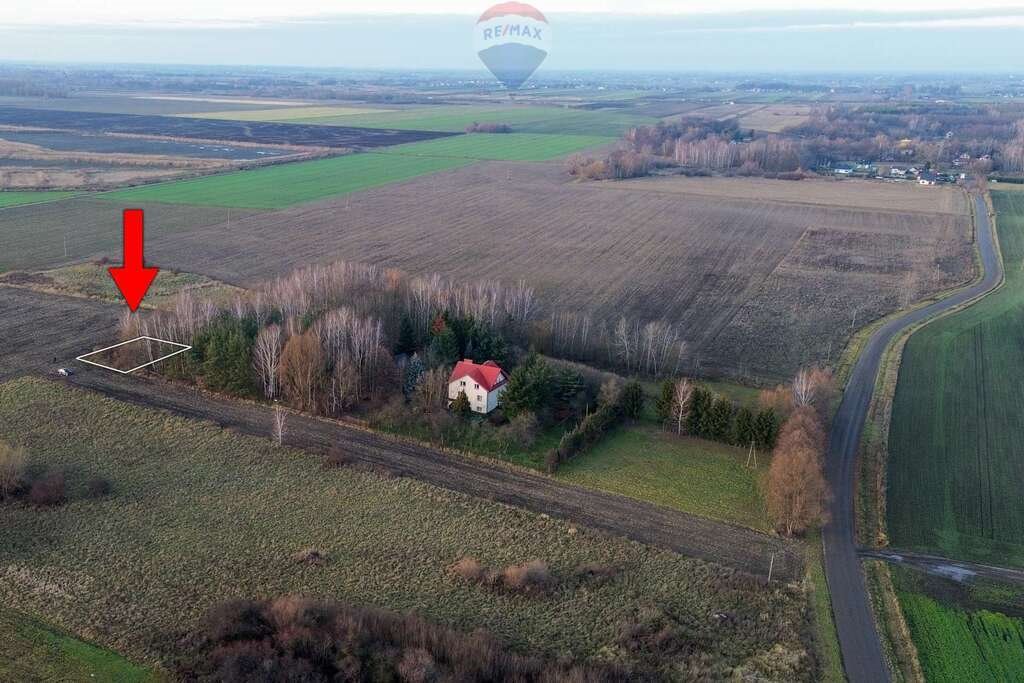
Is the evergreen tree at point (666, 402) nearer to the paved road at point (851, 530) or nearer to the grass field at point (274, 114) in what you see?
the paved road at point (851, 530)

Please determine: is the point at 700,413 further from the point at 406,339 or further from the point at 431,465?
the point at 406,339

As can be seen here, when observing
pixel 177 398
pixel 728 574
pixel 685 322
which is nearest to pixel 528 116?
pixel 685 322

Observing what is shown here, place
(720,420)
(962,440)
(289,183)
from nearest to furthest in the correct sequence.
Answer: (720,420) → (962,440) → (289,183)

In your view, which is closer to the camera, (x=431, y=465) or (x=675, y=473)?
(x=675, y=473)

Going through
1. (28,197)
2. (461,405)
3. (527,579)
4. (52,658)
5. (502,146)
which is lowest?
(52,658)

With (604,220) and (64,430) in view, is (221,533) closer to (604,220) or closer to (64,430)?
(64,430)

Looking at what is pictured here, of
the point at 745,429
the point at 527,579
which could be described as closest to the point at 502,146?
the point at 745,429
